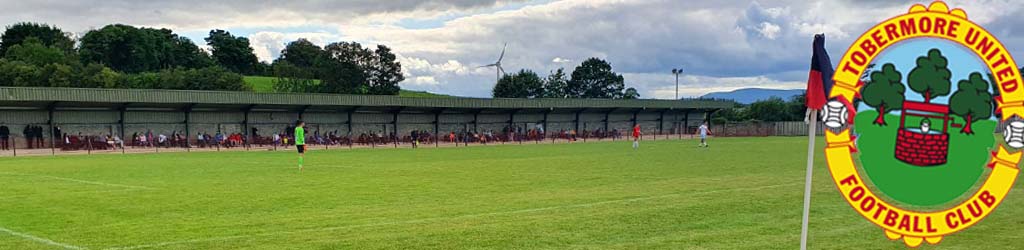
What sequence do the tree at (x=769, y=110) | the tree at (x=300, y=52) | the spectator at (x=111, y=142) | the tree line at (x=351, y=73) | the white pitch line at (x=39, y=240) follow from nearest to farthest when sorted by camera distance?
the white pitch line at (x=39, y=240)
the spectator at (x=111, y=142)
the tree at (x=769, y=110)
the tree line at (x=351, y=73)
the tree at (x=300, y=52)

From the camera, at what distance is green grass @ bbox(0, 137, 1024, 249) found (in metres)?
9.92

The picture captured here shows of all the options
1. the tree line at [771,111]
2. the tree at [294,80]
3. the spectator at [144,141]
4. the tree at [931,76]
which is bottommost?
the spectator at [144,141]

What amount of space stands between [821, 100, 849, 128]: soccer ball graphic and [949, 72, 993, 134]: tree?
71 centimetres

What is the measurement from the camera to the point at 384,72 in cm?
10081

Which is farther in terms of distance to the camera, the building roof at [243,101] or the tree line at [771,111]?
the tree line at [771,111]

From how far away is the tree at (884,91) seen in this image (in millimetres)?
5340

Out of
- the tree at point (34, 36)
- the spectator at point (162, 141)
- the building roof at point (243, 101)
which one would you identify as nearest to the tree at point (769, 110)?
the building roof at point (243, 101)

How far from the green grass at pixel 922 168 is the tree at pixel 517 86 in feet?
342

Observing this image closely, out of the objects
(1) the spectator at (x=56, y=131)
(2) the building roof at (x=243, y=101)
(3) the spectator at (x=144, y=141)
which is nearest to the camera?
(2) the building roof at (x=243, y=101)

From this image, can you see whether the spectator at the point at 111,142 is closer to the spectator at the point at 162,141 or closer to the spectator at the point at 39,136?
the spectator at the point at 162,141

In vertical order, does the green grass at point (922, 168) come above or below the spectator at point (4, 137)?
above

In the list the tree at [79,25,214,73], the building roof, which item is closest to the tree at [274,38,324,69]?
the tree at [79,25,214,73]

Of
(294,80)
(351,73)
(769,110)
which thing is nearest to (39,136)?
(351,73)

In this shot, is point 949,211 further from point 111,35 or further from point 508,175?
point 111,35
